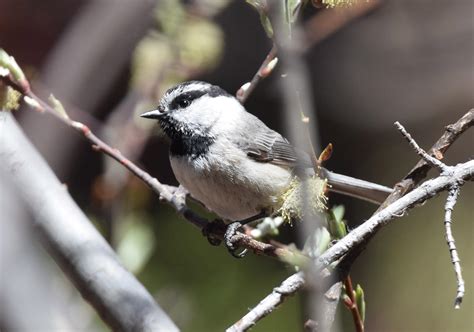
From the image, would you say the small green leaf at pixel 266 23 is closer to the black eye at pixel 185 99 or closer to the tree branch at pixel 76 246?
the tree branch at pixel 76 246

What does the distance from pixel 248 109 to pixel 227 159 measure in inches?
70.9

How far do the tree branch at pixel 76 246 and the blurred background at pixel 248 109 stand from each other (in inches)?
2.5

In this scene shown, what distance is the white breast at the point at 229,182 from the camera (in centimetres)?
232

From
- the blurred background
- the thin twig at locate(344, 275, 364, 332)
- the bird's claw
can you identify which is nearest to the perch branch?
the thin twig at locate(344, 275, 364, 332)

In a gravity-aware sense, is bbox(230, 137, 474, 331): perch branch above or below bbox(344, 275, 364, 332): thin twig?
above

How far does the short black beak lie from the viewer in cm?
236

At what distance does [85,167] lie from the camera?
4.36 metres

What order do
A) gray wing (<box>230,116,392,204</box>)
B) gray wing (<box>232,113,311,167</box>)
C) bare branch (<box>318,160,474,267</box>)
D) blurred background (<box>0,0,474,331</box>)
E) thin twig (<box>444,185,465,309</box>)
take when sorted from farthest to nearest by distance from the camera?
gray wing (<box>232,113,311,167</box>)
gray wing (<box>230,116,392,204</box>)
blurred background (<box>0,0,474,331</box>)
bare branch (<box>318,160,474,267</box>)
thin twig (<box>444,185,465,309</box>)

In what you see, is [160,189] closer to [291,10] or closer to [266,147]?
[266,147]

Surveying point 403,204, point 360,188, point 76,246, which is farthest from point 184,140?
point 403,204

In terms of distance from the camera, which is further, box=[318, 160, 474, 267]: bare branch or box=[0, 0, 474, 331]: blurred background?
box=[0, 0, 474, 331]: blurred background

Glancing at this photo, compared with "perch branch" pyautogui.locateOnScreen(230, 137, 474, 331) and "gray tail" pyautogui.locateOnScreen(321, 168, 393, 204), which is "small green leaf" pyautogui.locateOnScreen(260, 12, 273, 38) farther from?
"gray tail" pyautogui.locateOnScreen(321, 168, 393, 204)

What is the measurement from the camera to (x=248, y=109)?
4.16m

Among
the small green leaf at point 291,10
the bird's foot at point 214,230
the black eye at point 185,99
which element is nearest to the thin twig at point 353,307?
the small green leaf at point 291,10
